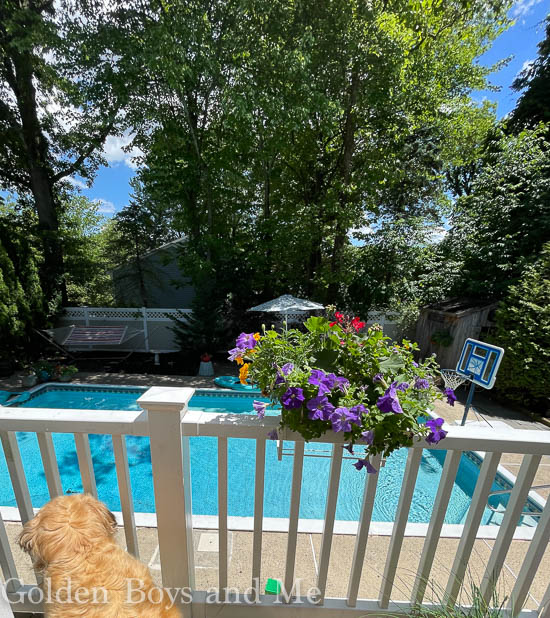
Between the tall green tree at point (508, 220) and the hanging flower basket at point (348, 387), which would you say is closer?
the hanging flower basket at point (348, 387)

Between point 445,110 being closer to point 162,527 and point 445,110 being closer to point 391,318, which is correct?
point 391,318

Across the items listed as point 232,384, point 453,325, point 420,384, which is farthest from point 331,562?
point 453,325

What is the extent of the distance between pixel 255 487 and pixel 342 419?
61 centimetres

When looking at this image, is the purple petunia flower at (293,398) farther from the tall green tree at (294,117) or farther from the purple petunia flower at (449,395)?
the tall green tree at (294,117)

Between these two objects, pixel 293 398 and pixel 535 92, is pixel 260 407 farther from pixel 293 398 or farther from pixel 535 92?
pixel 535 92

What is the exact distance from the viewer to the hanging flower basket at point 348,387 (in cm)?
95

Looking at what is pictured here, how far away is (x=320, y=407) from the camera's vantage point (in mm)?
942

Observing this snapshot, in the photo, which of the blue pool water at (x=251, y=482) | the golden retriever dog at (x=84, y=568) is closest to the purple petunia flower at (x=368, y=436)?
the golden retriever dog at (x=84, y=568)

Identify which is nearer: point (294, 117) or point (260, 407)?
point (260, 407)

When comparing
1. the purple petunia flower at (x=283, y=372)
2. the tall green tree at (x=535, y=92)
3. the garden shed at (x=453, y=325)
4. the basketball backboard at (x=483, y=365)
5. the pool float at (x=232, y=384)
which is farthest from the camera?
the tall green tree at (x=535, y=92)

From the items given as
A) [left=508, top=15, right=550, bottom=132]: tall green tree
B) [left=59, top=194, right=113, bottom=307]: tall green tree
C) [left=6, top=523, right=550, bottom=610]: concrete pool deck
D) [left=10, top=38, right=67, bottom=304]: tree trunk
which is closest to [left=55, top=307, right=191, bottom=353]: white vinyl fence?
[left=10, top=38, right=67, bottom=304]: tree trunk

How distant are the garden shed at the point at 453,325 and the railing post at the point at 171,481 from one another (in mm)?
7491

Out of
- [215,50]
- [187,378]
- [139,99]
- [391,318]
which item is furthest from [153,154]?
[391,318]

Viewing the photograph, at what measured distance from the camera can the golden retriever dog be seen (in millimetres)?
942
